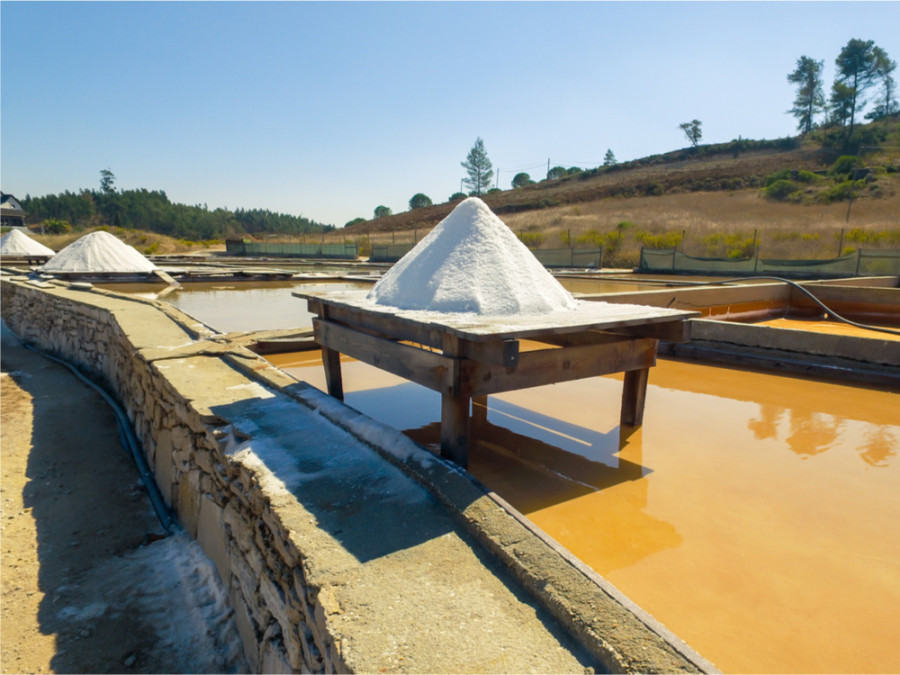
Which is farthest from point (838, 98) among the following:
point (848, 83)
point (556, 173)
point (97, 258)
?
point (97, 258)

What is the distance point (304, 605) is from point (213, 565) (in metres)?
1.75

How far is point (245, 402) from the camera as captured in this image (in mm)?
3719

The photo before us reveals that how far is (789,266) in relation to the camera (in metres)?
16.1

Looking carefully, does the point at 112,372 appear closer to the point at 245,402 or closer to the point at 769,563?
the point at 245,402

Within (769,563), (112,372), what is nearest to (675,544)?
(769,563)

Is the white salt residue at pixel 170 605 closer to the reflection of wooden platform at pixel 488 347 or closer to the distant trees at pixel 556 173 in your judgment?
the reflection of wooden platform at pixel 488 347

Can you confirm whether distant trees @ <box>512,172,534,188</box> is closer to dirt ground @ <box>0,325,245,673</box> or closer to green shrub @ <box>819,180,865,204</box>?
green shrub @ <box>819,180,865,204</box>

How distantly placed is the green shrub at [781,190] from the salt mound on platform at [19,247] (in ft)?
167

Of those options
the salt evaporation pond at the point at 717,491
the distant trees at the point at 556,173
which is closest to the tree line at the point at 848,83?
the distant trees at the point at 556,173

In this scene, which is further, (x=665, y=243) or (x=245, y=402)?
(x=665, y=243)

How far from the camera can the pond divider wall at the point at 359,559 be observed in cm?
148

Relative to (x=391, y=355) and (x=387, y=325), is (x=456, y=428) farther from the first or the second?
(x=387, y=325)

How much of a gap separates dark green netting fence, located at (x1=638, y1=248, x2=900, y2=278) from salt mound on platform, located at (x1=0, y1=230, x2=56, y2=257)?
84.1 ft

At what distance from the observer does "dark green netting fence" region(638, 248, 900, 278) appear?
14258 millimetres
